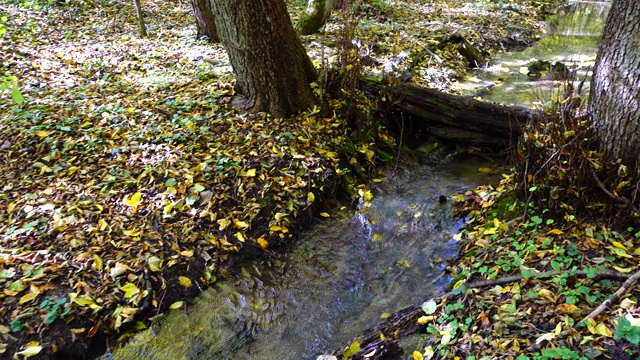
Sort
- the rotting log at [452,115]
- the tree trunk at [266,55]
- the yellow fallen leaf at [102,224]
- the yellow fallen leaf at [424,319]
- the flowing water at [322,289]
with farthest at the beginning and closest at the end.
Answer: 1. the rotting log at [452,115]
2. the tree trunk at [266,55]
3. the yellow fallen leaf at [102,224]
4. the flowing water at [322,289]
5. the yellow fallen leaf at [424,319]

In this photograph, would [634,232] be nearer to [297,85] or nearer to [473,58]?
[297,85]

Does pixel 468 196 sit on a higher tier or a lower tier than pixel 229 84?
lower

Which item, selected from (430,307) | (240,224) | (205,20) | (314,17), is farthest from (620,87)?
(205,20)

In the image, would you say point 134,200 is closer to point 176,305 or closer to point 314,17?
point 176,305

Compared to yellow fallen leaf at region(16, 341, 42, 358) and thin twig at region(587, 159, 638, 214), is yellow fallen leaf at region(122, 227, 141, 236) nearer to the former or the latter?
yellow fallen leaf at region(16, 341, 42, 358)

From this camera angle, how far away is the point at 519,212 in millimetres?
3527

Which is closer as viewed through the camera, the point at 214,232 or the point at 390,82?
the point at 214,232

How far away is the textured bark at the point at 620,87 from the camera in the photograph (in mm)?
2852

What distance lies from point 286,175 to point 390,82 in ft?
6.53

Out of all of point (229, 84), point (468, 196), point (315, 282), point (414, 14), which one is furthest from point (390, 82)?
point (414, 14)

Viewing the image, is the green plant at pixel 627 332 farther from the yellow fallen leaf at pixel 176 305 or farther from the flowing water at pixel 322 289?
the yellow fallen leaf at pixel 176 305

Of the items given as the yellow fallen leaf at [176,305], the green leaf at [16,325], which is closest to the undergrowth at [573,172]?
the yellow fallen leaf at [176,305]

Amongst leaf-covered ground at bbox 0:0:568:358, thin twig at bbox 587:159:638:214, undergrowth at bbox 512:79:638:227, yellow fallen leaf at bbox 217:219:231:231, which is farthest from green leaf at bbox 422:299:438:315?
yellow fallen leaf at bbox 217:219:231:231

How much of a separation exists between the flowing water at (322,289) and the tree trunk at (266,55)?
1.71 m
